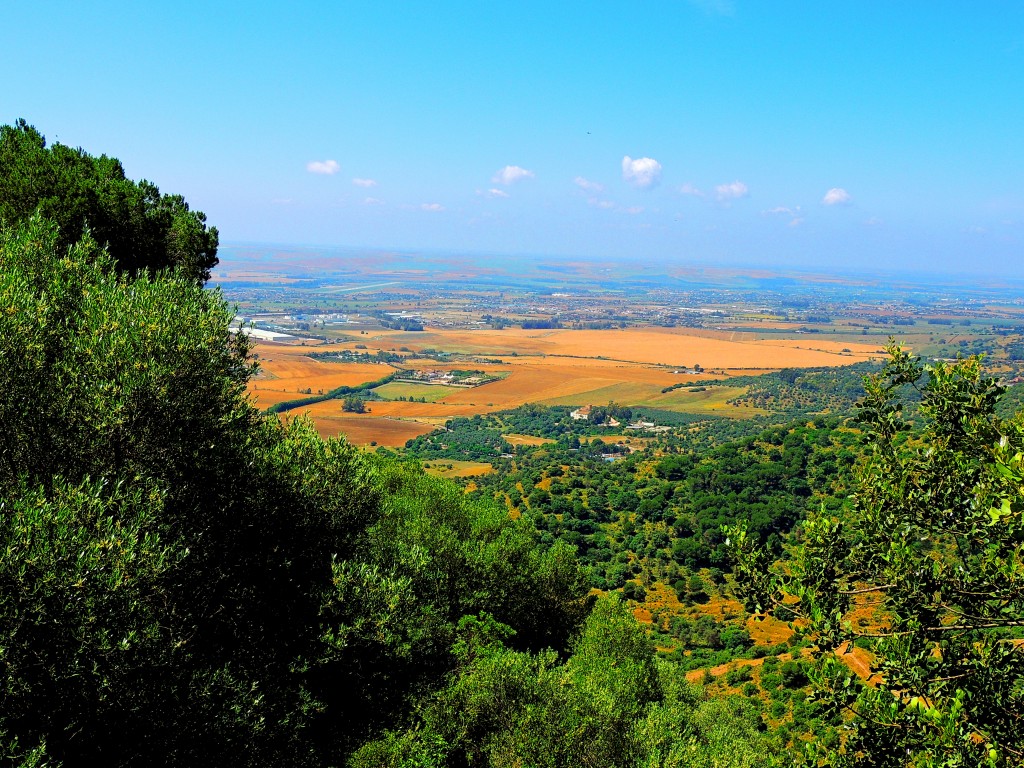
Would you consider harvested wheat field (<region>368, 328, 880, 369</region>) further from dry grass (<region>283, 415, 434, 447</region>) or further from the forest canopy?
the forest canopy

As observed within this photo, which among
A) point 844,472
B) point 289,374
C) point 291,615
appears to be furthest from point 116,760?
point 289,374

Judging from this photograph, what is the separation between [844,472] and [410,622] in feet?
128

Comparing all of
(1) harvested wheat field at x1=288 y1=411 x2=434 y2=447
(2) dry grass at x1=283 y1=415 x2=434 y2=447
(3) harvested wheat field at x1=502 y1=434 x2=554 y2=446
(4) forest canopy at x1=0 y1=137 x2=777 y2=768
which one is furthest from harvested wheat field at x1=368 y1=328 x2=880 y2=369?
(4) forest canopy at x1=0 y1=137 x2=777 y2=768

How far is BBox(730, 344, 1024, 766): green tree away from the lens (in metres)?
5.68

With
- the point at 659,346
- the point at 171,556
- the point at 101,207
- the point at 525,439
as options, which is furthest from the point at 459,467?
the point at 659,346

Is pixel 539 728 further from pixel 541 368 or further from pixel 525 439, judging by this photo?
pixel 541 368

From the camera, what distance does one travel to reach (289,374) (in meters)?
105

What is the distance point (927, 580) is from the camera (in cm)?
636

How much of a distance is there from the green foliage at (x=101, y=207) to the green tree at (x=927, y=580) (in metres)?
12.6

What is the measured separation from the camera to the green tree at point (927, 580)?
18.6 feet

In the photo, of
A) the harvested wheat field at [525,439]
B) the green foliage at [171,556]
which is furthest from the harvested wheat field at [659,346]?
the green foliage at [171,556]

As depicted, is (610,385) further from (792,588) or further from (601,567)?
(792,588)

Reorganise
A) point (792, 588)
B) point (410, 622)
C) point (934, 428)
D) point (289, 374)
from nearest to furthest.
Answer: point (792, 588), point (934, 428), point (410, 622), point (289, 374)

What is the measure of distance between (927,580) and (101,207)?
1783 cm
